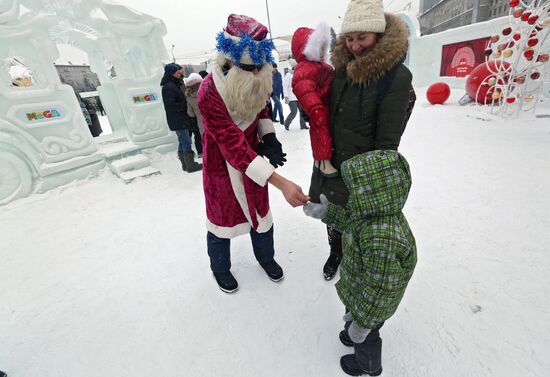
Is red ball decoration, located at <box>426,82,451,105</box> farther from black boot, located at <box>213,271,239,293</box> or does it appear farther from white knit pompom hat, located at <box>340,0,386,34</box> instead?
black boot, located at <box>213,271,239,293</box>

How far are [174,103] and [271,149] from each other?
3.10m

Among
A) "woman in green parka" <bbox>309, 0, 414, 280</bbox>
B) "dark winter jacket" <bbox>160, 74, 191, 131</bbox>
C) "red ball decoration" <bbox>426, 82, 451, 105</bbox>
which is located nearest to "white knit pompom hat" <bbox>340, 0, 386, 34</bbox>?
"woman in green parka" <bbox>309, 0, 414, 280</bbox>

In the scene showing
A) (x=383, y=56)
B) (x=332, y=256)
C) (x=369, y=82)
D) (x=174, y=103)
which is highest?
(x=383, y=56)

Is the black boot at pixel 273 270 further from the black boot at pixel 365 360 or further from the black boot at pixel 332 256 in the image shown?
the black boot at pixel 365 360

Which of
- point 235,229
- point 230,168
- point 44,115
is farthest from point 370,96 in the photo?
point 44,115

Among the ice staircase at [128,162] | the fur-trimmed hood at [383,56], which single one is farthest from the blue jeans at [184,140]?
the fur-trimmed hood at [383,56]

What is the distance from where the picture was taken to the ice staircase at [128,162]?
13.6ft

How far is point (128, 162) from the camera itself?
14.0 ft

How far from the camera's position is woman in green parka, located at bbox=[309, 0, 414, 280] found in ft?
3.78

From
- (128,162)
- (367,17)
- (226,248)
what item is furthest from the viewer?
(128,162)

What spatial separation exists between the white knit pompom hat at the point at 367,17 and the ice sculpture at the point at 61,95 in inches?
175

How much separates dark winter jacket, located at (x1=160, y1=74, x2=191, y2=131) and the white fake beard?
3169 mm

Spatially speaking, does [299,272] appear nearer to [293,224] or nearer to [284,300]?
[284,300]

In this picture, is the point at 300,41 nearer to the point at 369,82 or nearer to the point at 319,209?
the point at 369,82
